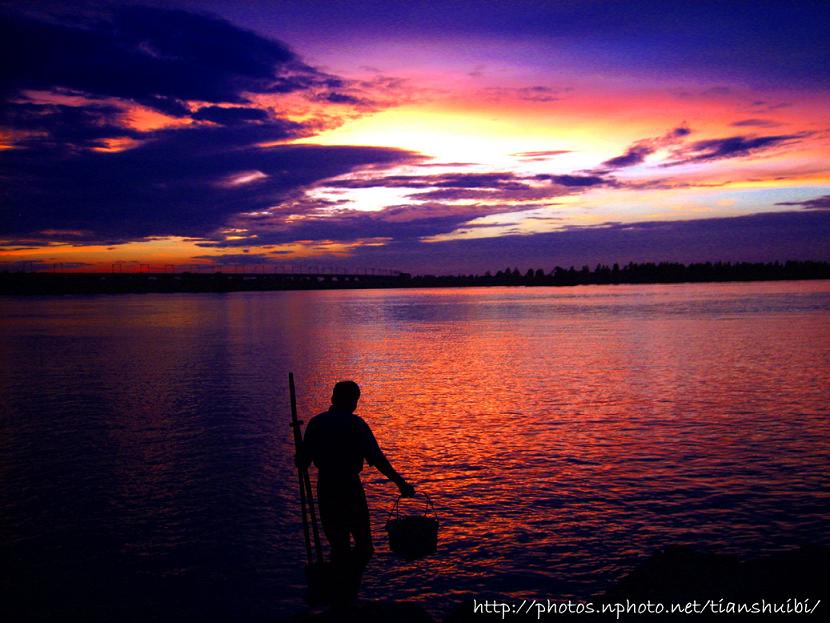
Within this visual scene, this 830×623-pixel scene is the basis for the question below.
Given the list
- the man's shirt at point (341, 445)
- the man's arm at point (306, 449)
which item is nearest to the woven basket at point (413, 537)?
the man's shirt at point (341, 445)

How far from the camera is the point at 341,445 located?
7426 millimetres

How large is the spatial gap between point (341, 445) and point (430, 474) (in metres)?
6.66

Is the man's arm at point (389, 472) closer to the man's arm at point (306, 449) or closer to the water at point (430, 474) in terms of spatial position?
the man's arm at point (306, 449)

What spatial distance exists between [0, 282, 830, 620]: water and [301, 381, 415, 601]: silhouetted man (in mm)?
1313

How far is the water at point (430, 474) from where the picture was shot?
9.20m

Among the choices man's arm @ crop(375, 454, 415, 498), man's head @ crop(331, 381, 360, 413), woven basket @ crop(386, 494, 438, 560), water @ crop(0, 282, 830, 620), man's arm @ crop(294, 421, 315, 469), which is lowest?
water @ crop(0, 282, 830, 620)

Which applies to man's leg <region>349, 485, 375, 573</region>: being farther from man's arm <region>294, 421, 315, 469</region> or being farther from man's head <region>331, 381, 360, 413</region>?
man's head <region>331, 381, 360, 413</region>

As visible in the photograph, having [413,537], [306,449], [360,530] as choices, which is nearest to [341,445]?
[306,449]

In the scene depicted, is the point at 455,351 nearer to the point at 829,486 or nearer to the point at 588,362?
the point at 588,362

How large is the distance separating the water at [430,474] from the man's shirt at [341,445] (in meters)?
2.17

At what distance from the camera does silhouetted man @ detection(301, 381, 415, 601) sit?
7438 mm

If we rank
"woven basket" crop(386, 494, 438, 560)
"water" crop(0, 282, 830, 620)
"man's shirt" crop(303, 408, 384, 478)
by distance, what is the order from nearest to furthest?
"man's shirt" crop(303, 408, 384, 478) → "woven basket" crop(386, 494, 438, 560) → "water" crop(0, 282, 830, 620)

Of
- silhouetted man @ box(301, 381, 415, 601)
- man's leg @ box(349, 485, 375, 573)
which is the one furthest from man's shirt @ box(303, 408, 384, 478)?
man's leg @ box(349, 485, 375, 573)

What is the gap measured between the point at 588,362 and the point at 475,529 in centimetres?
2228
